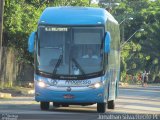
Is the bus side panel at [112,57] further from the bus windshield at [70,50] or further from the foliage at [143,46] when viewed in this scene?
the foliage at [143,46]

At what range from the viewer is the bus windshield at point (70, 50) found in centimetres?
2198

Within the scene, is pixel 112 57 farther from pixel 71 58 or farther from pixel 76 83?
pixel 76 83

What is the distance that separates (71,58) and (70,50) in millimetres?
286

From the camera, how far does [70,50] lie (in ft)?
72.5

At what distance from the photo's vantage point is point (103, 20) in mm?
22500

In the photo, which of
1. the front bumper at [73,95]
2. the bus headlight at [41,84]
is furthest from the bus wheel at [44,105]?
the bus headlight at [41,84]

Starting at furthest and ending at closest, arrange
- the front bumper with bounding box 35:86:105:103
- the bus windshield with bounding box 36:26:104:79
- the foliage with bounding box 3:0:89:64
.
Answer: the foliage with bounding box 3:0:89:64 < the bus windshield with bounding box 36:26:104:79 < the front bumper with bounding box 35:86:105:103

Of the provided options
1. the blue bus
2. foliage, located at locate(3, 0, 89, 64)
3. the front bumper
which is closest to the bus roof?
the blue bus

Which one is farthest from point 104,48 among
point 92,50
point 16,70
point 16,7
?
point 16,70

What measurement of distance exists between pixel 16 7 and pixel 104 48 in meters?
15.5

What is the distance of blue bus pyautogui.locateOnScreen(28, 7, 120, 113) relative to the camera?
2186 cm

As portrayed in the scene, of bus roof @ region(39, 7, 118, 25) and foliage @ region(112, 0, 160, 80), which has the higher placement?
bus roof @ region(39, 7, 118, 25)

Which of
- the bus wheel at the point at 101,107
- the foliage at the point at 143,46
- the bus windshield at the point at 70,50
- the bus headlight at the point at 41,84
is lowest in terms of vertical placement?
the foliage at the point at 143,46

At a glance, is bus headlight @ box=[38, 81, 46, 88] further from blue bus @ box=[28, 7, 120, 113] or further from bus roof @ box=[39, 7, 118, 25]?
bus roof @ box=[39, 7, 118, 25]
